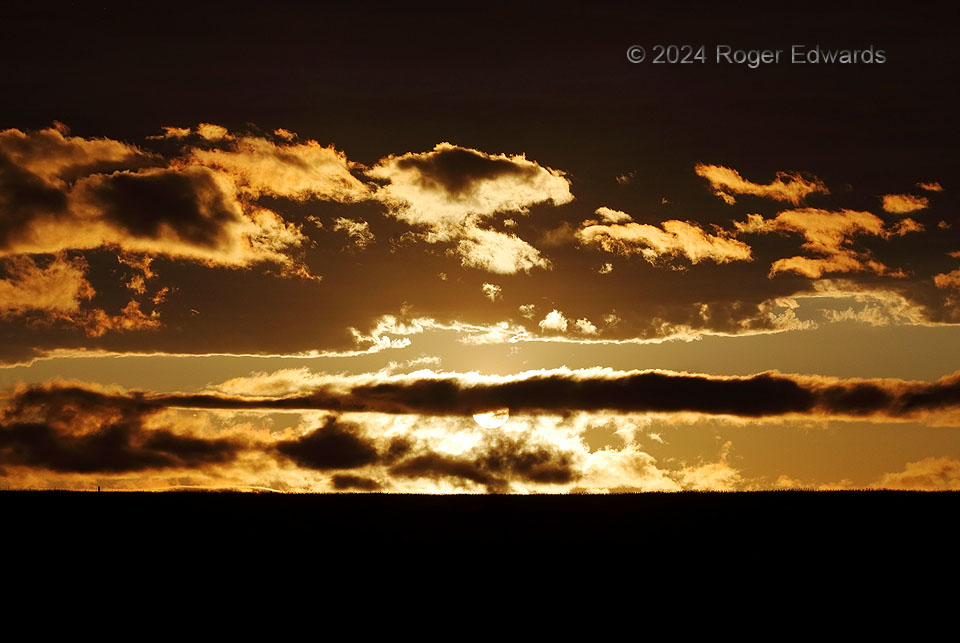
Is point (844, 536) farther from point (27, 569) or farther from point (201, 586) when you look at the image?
point (27, 569)

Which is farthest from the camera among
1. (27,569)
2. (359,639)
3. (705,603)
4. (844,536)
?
(844,536)

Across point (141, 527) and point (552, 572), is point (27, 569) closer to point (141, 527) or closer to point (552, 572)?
point (141, 527)

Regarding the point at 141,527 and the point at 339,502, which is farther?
the point at 339,502

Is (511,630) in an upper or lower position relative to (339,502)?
lower

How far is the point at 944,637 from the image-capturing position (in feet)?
115

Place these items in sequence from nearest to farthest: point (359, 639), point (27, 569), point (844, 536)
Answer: point (359, 639) < point (27, 569) < point (844, 536)

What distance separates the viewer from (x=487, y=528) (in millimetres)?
50125

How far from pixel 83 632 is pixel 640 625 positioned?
18.9m

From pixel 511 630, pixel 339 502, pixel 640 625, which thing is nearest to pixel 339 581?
pixel 511 630

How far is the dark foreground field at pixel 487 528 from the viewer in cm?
4538

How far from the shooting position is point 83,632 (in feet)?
114

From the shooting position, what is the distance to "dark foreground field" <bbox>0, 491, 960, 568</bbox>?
45375mm

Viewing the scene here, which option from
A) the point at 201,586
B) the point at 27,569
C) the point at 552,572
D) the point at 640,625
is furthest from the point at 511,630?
the point at 27,569

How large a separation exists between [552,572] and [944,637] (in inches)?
581
